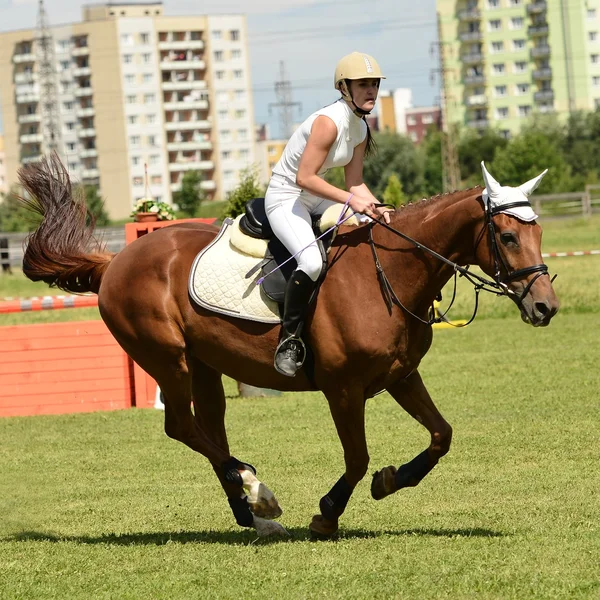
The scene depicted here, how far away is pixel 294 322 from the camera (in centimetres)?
736

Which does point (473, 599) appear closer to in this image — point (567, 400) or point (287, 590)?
point (287, 590)

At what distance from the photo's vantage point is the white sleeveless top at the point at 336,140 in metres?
7.29

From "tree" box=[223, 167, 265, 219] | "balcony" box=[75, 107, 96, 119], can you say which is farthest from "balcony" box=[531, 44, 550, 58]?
"tree" box=[223, 167, 265, 219]

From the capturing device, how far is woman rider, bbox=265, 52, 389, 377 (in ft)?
23.7

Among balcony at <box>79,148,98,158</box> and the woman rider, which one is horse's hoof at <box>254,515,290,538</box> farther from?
balcony at <box>79,148,98,158</box>

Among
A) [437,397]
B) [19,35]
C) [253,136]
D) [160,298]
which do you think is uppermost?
[19,35]

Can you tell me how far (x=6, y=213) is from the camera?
9938 centimetres

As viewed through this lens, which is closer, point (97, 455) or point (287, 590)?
point (287, 590)

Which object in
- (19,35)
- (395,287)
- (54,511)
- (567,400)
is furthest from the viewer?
(19,35)

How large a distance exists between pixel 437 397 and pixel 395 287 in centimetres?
Answer: 643

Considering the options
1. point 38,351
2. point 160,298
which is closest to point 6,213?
point 38,351

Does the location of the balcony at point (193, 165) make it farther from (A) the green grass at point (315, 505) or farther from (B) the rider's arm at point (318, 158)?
(B) the rider's arm at point (318, 158)

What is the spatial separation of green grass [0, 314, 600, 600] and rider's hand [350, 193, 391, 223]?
6.70 feet

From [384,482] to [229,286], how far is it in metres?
1.64
